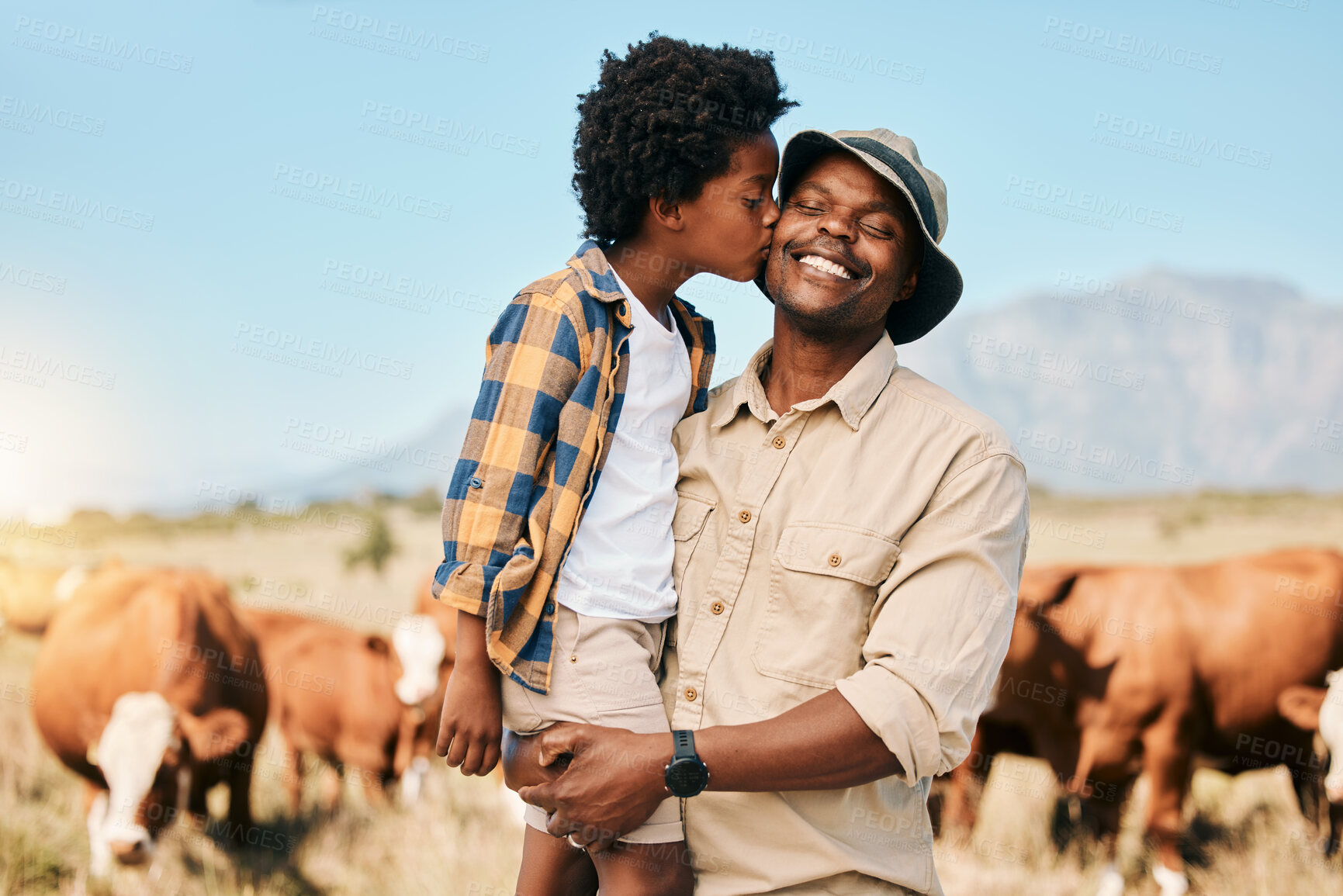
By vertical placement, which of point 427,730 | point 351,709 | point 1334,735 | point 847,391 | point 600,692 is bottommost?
point 427,730

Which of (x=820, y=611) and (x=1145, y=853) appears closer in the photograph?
(x=820, y=611)

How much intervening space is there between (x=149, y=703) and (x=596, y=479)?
4.42m

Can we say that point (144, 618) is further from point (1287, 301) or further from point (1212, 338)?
point (1287, 301)

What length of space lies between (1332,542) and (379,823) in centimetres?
704

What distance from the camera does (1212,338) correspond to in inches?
2534

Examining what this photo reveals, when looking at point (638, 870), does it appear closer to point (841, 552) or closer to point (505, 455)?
point (841, 552)

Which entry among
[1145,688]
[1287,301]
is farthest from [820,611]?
[1287,301]

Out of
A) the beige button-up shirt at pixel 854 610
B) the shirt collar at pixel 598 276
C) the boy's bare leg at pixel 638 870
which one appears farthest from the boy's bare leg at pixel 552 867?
the shirt collar at pixel 598 276

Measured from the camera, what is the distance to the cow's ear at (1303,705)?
15.1 feet

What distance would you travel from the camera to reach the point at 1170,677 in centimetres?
477

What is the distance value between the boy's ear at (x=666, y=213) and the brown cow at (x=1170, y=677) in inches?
147

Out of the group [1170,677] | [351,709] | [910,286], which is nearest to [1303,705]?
[1170,677]

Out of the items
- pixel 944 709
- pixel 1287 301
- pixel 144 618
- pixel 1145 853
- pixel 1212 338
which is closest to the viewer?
pixel 944 709

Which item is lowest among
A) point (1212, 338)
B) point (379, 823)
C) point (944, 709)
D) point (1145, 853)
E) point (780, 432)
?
point (379, 823)
